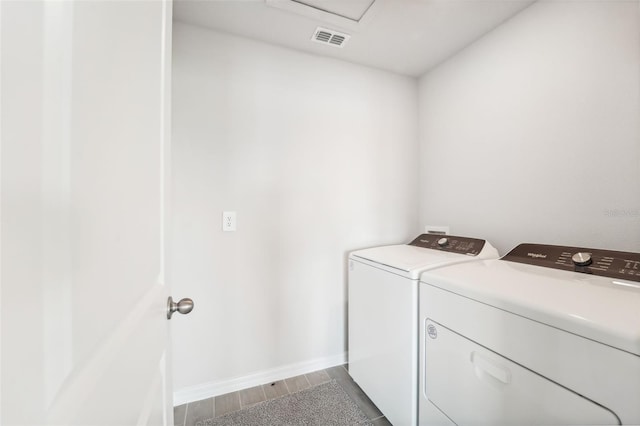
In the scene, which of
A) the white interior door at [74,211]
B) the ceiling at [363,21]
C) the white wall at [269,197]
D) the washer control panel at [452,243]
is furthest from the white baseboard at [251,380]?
the ceiling at [363,21]

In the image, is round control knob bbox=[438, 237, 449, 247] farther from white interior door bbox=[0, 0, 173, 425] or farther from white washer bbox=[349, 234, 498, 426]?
white interior door bbox=[0, 0, 173, 425]

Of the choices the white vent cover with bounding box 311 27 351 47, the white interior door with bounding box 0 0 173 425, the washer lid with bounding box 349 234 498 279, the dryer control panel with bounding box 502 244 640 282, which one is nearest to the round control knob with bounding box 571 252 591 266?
the dryer control panel with bounding box 502 244 640 282

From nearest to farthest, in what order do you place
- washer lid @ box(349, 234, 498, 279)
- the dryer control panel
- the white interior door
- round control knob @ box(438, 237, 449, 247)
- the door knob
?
the white interior door, the door knob, the dryer control panel, washer lid @ box(349, 234, 498, 279), round control knob @ box(438, 237, 449, 247)

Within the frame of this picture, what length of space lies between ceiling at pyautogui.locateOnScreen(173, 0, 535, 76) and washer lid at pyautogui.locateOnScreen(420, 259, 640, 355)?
1521 mm

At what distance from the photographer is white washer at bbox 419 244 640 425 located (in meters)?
0.59

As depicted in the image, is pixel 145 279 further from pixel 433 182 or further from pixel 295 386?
pixel 433 182

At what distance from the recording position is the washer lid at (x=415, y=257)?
122 cm

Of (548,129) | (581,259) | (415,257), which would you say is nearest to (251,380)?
(415,257)

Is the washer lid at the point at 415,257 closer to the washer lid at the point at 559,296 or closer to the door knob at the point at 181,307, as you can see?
→ the washer lid at the point at 559,296

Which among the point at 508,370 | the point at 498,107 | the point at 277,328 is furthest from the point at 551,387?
the point at 498,107

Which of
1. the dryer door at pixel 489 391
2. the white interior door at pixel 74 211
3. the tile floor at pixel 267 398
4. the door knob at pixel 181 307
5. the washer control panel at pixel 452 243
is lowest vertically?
the tile floor at pixel 267 398

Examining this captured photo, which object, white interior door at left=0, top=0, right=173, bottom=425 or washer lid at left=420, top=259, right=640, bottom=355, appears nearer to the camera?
white interior door at left=0, top=0, right=173, bottom=425

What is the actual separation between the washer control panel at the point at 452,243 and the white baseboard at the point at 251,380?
3.65 ft

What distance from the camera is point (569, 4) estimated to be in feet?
4.11
